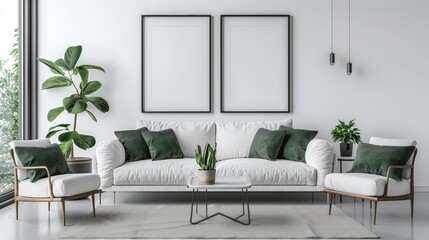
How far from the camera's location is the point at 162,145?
19.4 feet

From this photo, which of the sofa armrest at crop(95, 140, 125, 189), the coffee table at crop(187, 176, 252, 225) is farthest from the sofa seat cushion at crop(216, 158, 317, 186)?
the sofa armrest at crop(95, 140, 125, 189)

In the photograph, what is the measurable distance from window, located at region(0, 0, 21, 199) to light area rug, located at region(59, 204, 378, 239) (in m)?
1.42

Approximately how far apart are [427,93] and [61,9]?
200 inches

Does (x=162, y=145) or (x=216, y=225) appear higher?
(x=162, y=145)

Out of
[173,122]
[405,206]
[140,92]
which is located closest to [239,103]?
[173,122]

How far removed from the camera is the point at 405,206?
5516 millimetres

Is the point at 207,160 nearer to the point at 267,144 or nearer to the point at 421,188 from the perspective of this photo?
the point at 267,144

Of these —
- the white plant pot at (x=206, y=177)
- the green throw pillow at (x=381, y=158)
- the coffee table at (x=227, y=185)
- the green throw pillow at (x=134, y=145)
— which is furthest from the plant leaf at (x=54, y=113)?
the green throw pillow at (x=381, y=158)

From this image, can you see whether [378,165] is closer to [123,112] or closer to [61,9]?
[123,112]

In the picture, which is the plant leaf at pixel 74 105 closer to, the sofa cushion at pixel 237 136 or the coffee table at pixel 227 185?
the sofa cushion at pixel 237 136

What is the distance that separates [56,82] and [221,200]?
104 inches

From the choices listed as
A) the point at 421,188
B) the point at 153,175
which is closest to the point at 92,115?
the point at 153,175

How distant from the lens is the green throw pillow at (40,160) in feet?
15.3

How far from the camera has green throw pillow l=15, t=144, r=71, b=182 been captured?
4.68 metres
